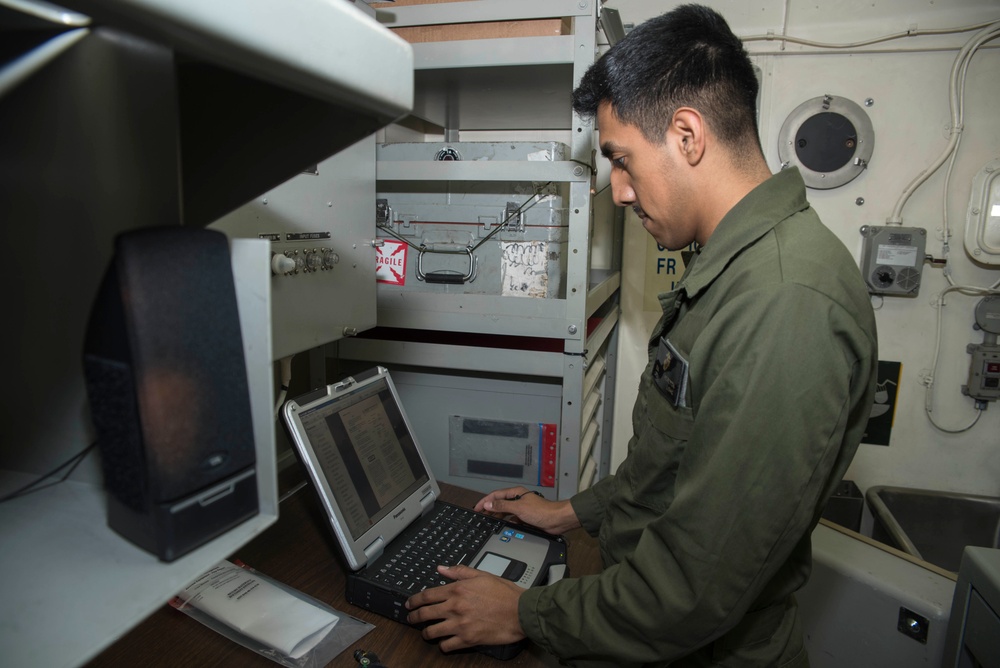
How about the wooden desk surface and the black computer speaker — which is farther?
the wooden desk surface

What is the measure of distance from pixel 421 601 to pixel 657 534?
361mm

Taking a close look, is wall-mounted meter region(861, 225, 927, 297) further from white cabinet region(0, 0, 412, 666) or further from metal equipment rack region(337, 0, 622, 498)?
white cabinet region(0, 0, 412, 666)

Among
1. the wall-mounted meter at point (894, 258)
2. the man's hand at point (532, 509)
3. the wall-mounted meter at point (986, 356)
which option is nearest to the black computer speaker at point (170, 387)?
the man's hand at point (532, 509)

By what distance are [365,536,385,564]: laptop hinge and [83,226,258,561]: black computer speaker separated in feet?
2.01

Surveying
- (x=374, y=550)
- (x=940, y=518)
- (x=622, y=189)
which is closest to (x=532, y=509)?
(x=374, y=550)

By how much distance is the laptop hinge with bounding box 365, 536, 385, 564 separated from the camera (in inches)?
37.8

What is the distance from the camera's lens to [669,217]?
939mm

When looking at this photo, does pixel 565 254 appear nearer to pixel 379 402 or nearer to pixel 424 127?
pixel 379 402

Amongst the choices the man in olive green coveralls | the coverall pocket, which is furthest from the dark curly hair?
the coverall pocket

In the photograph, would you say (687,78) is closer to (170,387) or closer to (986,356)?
(170,387)

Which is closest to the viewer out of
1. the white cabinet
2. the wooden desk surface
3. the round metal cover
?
the white cabinet

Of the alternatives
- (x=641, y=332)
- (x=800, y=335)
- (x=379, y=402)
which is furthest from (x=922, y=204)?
(x=379, y=402)

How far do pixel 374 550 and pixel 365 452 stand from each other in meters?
0.17

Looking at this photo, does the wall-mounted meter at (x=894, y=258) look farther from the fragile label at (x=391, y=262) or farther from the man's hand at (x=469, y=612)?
the man's hand at (x=469, y=612)
